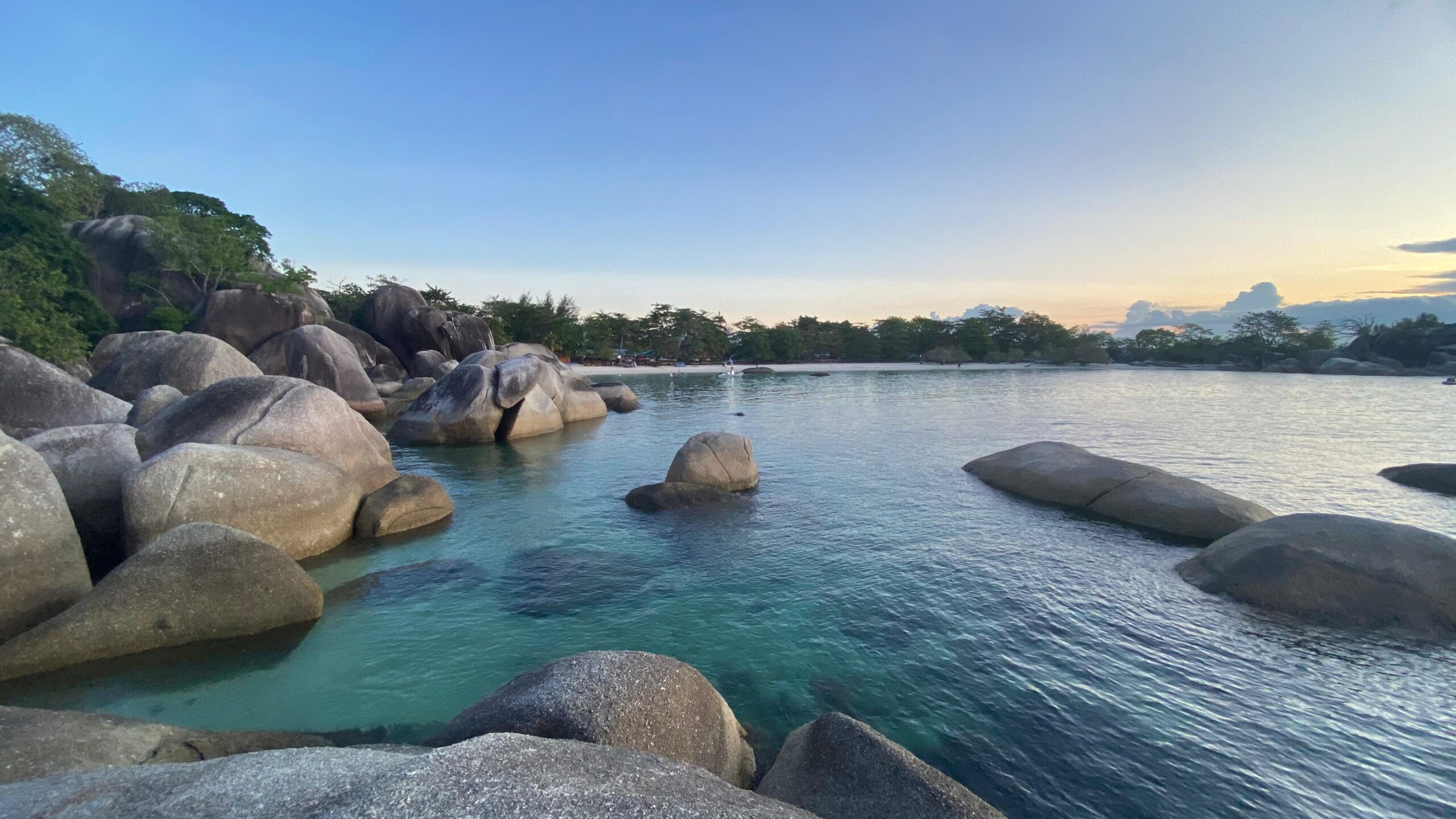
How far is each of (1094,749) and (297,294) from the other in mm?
42224

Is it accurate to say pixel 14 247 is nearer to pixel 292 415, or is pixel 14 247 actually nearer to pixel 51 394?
pixel 51 394

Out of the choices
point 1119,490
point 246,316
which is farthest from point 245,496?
point 246,316

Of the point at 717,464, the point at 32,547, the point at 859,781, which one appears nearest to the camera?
the point at 859,781

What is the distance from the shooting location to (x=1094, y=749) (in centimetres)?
464

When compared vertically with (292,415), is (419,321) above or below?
above

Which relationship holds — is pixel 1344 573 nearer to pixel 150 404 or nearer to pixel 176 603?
pixel 176 603

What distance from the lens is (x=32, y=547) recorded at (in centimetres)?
595

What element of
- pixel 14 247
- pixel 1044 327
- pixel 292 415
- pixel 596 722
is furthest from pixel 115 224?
pixel 1044 327

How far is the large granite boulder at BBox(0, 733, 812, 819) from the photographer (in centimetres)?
185

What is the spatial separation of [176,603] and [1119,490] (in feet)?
44.3

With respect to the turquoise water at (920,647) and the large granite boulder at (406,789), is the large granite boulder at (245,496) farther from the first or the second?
the large granite boulder at (406,789)

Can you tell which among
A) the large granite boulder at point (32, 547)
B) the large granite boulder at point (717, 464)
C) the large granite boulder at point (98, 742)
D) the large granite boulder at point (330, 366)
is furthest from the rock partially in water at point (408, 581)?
the large granite boulder at point (330, 366)

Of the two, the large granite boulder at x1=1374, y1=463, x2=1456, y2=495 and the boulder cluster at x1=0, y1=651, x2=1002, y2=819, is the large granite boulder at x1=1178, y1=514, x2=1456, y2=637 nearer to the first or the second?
the boulder cluster at x1=0, y1=651, x2=1002, y2=819

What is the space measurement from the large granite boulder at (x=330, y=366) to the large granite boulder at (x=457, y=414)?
5.72m
